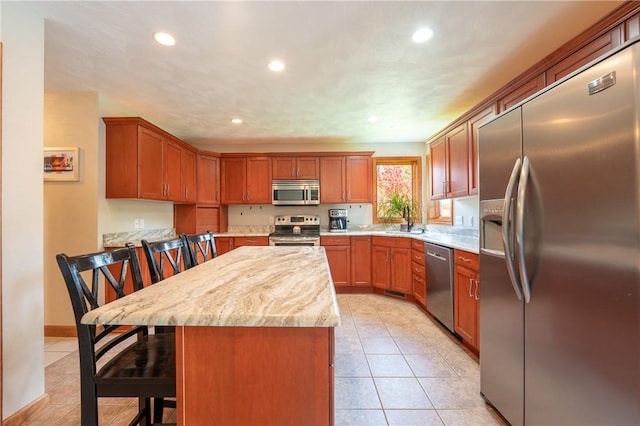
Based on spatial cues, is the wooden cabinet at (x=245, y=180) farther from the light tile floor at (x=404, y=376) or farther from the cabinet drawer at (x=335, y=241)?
the light tile floor at (x=404, y=376)

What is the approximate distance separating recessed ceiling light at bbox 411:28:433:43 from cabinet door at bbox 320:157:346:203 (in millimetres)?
2517

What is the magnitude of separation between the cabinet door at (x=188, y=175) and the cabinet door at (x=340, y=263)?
216 centimetres

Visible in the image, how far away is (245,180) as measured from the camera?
4426mm

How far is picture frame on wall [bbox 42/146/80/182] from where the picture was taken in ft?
8.71

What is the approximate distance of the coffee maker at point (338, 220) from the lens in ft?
14.8

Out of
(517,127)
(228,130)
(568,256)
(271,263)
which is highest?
(228,130)

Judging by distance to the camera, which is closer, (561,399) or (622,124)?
(622,124)

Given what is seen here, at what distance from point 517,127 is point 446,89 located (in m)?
1.57

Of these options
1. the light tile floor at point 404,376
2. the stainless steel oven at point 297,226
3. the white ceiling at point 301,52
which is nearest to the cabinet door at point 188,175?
the white ceiling at point 301,52

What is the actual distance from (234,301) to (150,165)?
288 centimetres

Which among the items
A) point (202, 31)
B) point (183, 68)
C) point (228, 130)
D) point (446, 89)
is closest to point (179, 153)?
point (228, 130)

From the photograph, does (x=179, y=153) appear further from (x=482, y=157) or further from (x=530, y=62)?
(x=530, y=62)

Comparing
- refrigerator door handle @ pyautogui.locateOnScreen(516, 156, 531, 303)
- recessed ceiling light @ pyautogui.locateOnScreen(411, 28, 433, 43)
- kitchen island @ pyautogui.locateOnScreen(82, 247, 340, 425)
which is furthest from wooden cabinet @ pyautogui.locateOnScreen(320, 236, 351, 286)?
kitchen island @ pyautogui.locateOnScreen(82, 247, 340, 425)

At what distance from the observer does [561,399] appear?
3.76 feet
